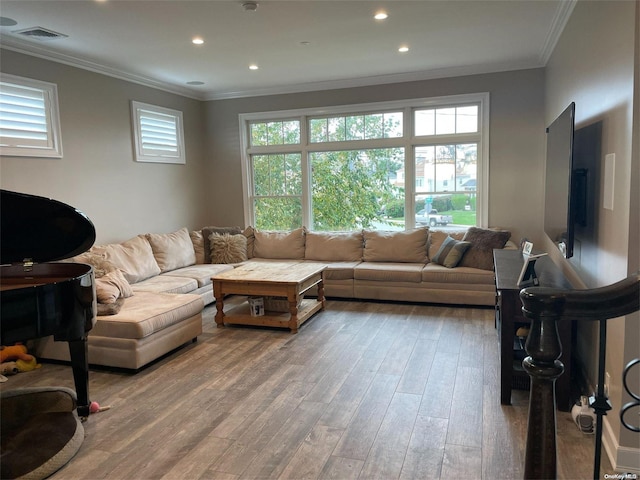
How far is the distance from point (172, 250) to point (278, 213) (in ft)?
6.05

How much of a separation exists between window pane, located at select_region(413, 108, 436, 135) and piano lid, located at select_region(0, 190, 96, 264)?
4382 millimetres

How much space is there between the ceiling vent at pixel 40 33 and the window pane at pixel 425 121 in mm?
4069

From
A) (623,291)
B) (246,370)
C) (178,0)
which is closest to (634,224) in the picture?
(623,291)

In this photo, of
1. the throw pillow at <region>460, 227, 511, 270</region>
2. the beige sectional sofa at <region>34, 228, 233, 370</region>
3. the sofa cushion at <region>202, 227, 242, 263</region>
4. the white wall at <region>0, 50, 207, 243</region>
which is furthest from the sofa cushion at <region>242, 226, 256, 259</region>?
the throw pillow at <region>460, 227, 511, 270</region>

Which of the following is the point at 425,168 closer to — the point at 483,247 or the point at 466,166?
the point at 466,166

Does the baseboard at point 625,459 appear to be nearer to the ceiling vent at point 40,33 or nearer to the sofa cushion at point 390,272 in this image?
the sofa cushion at point 390,272

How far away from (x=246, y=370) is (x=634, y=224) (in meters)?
2.66

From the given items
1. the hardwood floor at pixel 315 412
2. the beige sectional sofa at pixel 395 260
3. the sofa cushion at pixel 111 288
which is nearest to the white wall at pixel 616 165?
Answer: the hardwood floor at pixel 315 412

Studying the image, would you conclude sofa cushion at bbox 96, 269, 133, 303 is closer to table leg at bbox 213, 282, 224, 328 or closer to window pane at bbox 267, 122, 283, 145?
table leg at bbox 213, 282, 224, 328

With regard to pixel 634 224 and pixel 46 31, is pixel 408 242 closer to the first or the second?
pixel 634 224

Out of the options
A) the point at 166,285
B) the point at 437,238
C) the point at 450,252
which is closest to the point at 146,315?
the point at 166,285

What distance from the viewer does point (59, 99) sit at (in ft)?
Result: 15.2

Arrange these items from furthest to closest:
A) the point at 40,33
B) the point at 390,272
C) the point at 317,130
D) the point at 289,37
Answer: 1. the point at 317,130
2. the point at 390,272
3. the point at 289,37
4. the point at 40,33

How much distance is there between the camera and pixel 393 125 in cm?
616
